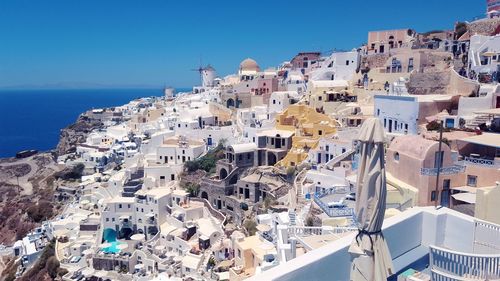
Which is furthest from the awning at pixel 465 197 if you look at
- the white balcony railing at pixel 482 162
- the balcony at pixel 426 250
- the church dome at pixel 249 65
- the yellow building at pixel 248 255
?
the church dome at pixel 249 65

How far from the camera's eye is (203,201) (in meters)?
27.4

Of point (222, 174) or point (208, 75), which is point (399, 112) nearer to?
point (222, 174)

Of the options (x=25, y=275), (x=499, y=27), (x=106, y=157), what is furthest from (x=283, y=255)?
(x=106, y=157)

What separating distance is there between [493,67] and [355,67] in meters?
14.6

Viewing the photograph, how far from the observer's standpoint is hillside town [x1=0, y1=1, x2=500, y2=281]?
7.22 metres

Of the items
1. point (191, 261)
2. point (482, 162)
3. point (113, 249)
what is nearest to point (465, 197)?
point (482, 162)

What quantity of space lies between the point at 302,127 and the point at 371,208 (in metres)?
24.8

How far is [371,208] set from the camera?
4738 millimetres

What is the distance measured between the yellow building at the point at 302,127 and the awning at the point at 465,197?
15119 millimetres

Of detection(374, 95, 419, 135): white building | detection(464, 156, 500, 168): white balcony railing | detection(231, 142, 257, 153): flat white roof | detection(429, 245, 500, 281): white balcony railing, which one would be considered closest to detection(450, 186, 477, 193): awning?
detection(464, 156, 500, 168): white balcony railing

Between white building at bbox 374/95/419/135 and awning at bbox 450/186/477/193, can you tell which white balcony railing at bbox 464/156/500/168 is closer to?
awning at bbox 450/186/477/193

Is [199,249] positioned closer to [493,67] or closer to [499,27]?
[493,67]

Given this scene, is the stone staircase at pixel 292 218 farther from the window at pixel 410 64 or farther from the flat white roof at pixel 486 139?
the window at pixel 410 64

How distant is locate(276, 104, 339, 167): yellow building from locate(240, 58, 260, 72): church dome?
28578 millimetres
